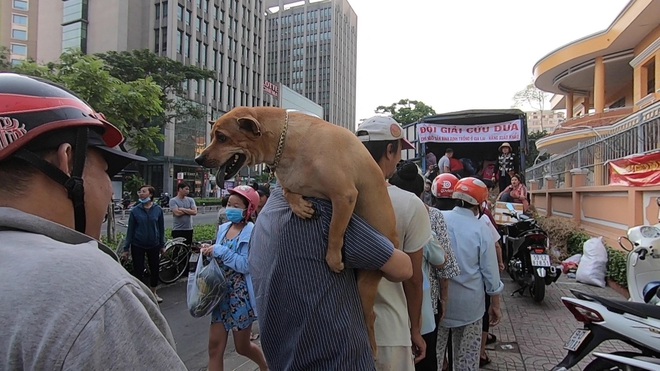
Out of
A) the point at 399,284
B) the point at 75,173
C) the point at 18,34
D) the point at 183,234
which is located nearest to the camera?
the point at 75,173

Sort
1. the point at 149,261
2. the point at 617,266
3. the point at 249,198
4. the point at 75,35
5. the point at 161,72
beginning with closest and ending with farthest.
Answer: the point at 249,198, the point at 149,261, the point at 617,266, the point at 161,72, the point at 75,35

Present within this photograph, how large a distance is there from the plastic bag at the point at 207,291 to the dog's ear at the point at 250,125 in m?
2.13

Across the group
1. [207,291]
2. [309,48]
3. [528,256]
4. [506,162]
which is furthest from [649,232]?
[309,48]

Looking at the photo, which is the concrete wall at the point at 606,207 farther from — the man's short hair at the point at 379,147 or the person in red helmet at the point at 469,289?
the man's short hair at the point at 379,147

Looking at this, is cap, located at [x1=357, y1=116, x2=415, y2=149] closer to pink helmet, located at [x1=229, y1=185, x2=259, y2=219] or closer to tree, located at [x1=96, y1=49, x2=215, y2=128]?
pink helmet, located at [x1=229, y1=185, x2=259, y2=219]

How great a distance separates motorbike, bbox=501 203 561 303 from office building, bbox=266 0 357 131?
3681 inches

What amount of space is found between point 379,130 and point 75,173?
5.00 feet

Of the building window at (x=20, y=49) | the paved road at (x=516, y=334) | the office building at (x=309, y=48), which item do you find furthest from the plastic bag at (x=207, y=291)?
the office building at (x=309, y=48)

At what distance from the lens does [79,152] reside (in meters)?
1.00

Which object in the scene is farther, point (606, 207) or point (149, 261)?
point (606, 207)

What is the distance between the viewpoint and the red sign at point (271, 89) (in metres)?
60.5

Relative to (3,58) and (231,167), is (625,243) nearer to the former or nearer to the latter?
(231,167)

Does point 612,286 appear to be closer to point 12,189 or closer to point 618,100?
point 12,189

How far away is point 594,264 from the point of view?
703 cm
